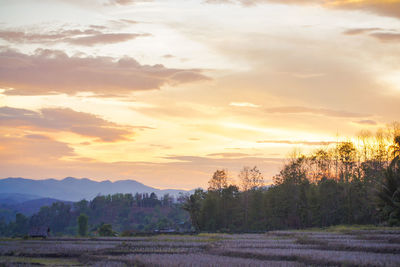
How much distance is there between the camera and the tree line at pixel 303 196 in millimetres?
63125

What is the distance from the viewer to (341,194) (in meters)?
63.7

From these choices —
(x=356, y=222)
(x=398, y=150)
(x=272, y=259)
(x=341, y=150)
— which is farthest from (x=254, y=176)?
(x=272, y=259)

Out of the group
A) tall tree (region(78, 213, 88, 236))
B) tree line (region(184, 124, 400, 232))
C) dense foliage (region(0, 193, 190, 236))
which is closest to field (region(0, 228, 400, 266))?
tree line (region(184, 124, 400, 232))

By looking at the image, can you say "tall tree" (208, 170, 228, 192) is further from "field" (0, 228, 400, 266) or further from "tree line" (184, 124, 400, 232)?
"field" (0, 228, 400, 266)

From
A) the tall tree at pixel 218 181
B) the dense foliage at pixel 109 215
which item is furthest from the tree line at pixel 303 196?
the dense foliage at pixel 109 215

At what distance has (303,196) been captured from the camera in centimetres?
6556

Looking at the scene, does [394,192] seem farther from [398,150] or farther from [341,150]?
[341,150]

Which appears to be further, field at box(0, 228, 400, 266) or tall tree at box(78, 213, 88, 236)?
tall tree at box(78, 213, 88, 236)

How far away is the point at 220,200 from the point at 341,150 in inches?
885

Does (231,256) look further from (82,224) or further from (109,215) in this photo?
(109,215)

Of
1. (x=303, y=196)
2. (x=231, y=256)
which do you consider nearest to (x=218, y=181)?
(x=303, y=196)

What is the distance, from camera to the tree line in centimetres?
6312

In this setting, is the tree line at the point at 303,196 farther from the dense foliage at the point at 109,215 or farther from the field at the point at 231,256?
the dense foliage at the point at 109,215

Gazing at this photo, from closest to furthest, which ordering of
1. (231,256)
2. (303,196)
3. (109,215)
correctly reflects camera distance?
(231,256) → (303,196) → (109,215)
